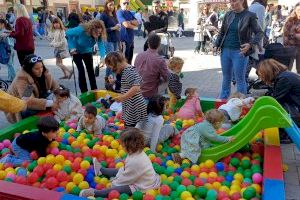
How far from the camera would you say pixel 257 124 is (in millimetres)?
3914

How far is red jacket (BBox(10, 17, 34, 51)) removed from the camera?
757 centimetres

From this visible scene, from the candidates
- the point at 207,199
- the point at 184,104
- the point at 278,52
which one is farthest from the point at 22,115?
the point at 278,52

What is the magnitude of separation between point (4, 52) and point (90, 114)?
4.66m

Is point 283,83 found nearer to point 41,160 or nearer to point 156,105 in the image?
point 156,105

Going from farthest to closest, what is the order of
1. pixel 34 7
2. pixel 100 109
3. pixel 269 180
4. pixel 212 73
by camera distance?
pixel 34 7 → pixel 212 73 → pixel 100 109 → pixel 269 180

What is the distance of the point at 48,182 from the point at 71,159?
63 cm

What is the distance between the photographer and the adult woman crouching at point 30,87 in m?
5.27

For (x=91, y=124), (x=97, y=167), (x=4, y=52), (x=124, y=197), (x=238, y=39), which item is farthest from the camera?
(x=4, y=52)

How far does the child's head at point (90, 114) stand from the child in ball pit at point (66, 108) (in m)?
0.73

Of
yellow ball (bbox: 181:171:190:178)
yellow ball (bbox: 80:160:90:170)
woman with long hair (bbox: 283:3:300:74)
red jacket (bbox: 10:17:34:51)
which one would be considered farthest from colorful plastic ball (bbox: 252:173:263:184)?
red jacket (bbox: 10:17:34:51)

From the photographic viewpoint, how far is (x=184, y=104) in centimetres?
592

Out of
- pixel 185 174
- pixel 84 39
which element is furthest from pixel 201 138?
pixel 84 39

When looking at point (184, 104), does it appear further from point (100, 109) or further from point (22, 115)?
point (22, 115)

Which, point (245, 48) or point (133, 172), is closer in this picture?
point (133, 172)
